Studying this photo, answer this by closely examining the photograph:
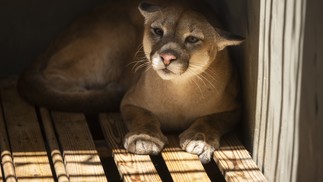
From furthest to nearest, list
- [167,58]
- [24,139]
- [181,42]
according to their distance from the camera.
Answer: [24,139] → [181,42] → [167,58]

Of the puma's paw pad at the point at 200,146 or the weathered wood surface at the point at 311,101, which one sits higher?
the puma's paw pad at the point at 200,146

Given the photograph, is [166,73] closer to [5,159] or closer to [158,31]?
[158,31]

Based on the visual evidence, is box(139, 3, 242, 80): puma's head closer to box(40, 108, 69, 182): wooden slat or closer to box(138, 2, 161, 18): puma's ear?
box(138, 2, 161, 18): puma's ear

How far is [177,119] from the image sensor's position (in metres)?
4.42

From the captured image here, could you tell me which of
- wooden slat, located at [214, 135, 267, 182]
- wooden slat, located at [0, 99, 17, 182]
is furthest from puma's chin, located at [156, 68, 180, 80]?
wooden slat, located at [0, 99, 17, 182]

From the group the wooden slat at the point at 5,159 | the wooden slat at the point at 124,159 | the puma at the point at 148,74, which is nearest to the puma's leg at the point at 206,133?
the puma at the point at 148,74

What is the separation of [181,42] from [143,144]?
52 cm

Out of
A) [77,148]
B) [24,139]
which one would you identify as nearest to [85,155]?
[77,148]

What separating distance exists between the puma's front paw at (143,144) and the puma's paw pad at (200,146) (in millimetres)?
130

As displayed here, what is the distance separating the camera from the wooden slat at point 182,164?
395cm

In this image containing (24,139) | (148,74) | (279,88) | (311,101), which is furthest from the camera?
(148,74)

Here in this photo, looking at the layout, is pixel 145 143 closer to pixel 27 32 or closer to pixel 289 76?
pixel 289 76

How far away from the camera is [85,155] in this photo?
4.16m

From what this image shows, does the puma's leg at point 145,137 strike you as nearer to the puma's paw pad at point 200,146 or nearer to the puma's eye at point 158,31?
the puma's paw pad at point 200,146
